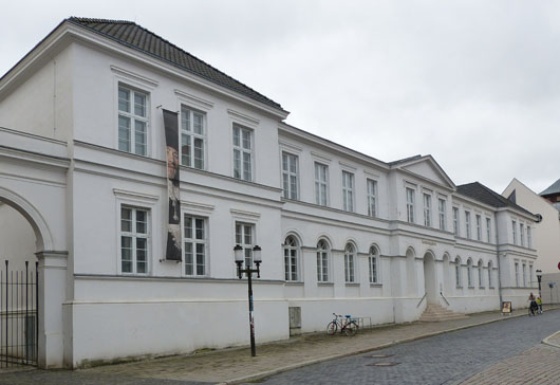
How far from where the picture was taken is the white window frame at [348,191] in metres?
31.1

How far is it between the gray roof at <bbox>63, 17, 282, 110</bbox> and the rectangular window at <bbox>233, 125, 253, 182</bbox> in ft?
4.25

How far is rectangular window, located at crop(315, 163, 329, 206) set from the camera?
29.2 metres

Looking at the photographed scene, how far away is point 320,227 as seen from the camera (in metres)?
28.7

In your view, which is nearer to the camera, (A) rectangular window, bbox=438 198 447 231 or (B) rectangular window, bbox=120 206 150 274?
(B) rectangular window, bbox=120 206 150 274

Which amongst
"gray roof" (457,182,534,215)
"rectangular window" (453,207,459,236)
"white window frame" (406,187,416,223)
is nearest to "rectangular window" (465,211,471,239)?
"rectangular window" (453,207,459,236)

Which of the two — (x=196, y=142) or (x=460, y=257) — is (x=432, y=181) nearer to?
(x=460, y=257)

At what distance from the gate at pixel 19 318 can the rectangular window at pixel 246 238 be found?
22.1ft

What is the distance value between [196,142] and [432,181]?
20.3 m

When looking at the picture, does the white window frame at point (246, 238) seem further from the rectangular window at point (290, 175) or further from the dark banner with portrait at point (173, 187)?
the rectangular window at point (290, 175)

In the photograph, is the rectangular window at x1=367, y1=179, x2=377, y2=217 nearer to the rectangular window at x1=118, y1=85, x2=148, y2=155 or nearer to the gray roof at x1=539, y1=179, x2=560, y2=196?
the rectangular window at x1=118, y1=85, x2=148, y2=155

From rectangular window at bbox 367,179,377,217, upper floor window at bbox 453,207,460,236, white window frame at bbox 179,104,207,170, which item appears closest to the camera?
white window frame at bbox 179,104,207,170

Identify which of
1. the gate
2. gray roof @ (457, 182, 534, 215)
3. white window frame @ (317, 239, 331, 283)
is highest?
gray roof @ (457, 182, 534, 215)

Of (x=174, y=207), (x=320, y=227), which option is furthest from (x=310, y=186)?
(x=174, y=207)

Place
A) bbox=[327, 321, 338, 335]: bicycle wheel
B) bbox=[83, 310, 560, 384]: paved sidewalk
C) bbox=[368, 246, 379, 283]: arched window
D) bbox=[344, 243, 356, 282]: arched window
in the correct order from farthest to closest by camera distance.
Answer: bbox=[368, 246, 379, 283]: arched window, bbox=[344, 243, 356, 282]: arched window, bbox=[327, 321, 338, 335]: bicycle wheel, bbox=[83, 310, 560, 384]: paved sidewalk
